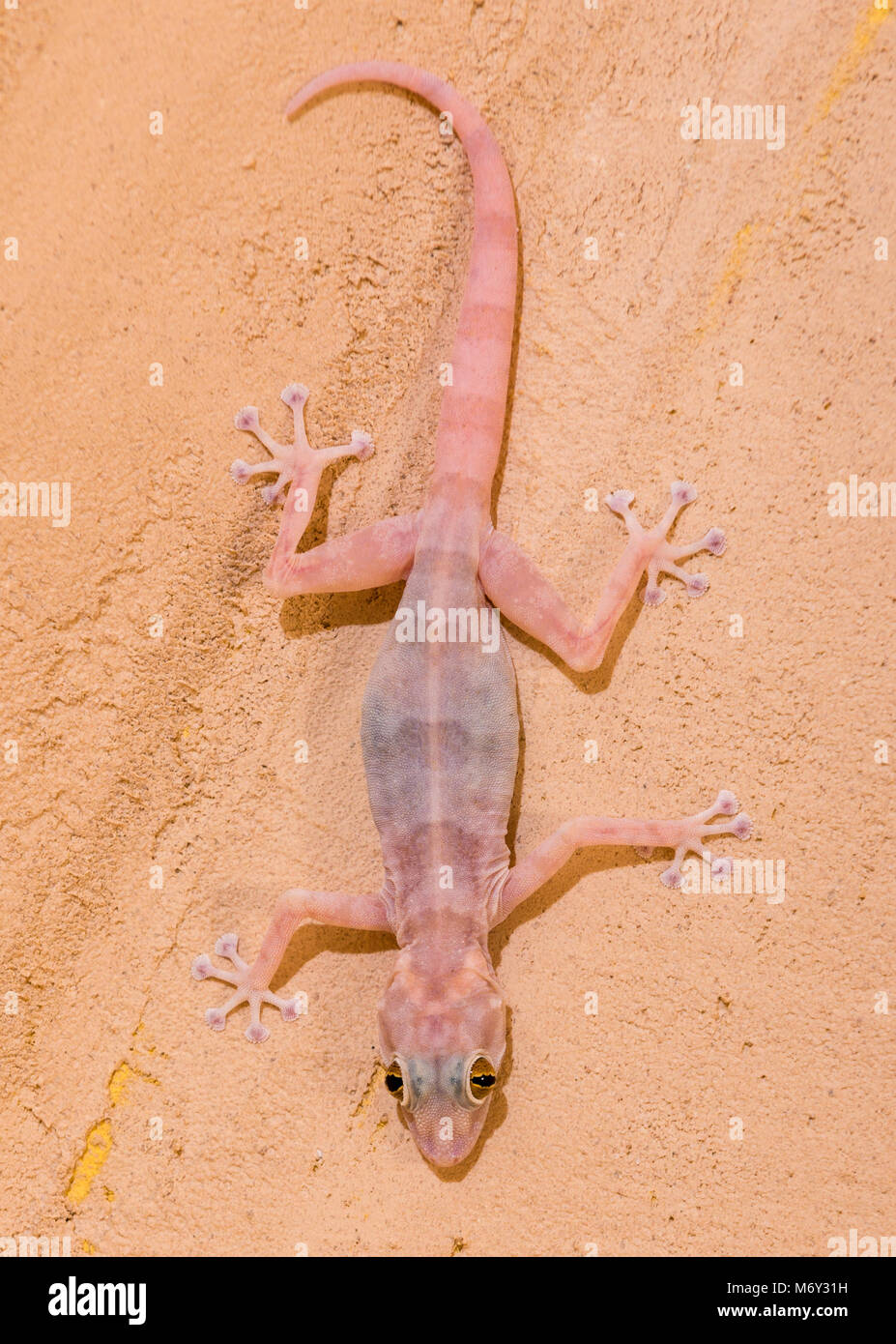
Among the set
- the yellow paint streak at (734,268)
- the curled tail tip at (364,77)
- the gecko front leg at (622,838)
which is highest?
the curled tail tip at (364,77)

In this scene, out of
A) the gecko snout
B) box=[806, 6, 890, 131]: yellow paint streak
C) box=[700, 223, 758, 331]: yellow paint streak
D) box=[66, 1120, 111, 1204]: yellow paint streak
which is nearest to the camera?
the gecko snout

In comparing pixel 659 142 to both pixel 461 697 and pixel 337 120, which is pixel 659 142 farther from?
pixel 461 697

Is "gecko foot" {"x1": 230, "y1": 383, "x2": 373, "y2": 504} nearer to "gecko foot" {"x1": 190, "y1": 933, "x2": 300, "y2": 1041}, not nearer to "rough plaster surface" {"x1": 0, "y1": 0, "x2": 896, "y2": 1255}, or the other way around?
"rough plaster surface" {"x1": 0, "y1": 0, "x2": 896, "y2": 1255}

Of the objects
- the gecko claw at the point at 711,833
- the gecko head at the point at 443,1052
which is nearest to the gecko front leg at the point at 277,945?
the gecko head at the point at 443,1052

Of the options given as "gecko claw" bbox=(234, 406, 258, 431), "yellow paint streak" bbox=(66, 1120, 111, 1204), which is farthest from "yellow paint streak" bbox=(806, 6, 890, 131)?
"yellow paint streak" bbox=(66, 1120, 111, 1204)

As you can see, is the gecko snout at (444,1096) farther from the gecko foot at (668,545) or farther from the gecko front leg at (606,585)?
the gecko foot at (668,545)

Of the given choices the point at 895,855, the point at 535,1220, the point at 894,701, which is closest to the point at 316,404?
the point at 894,701
